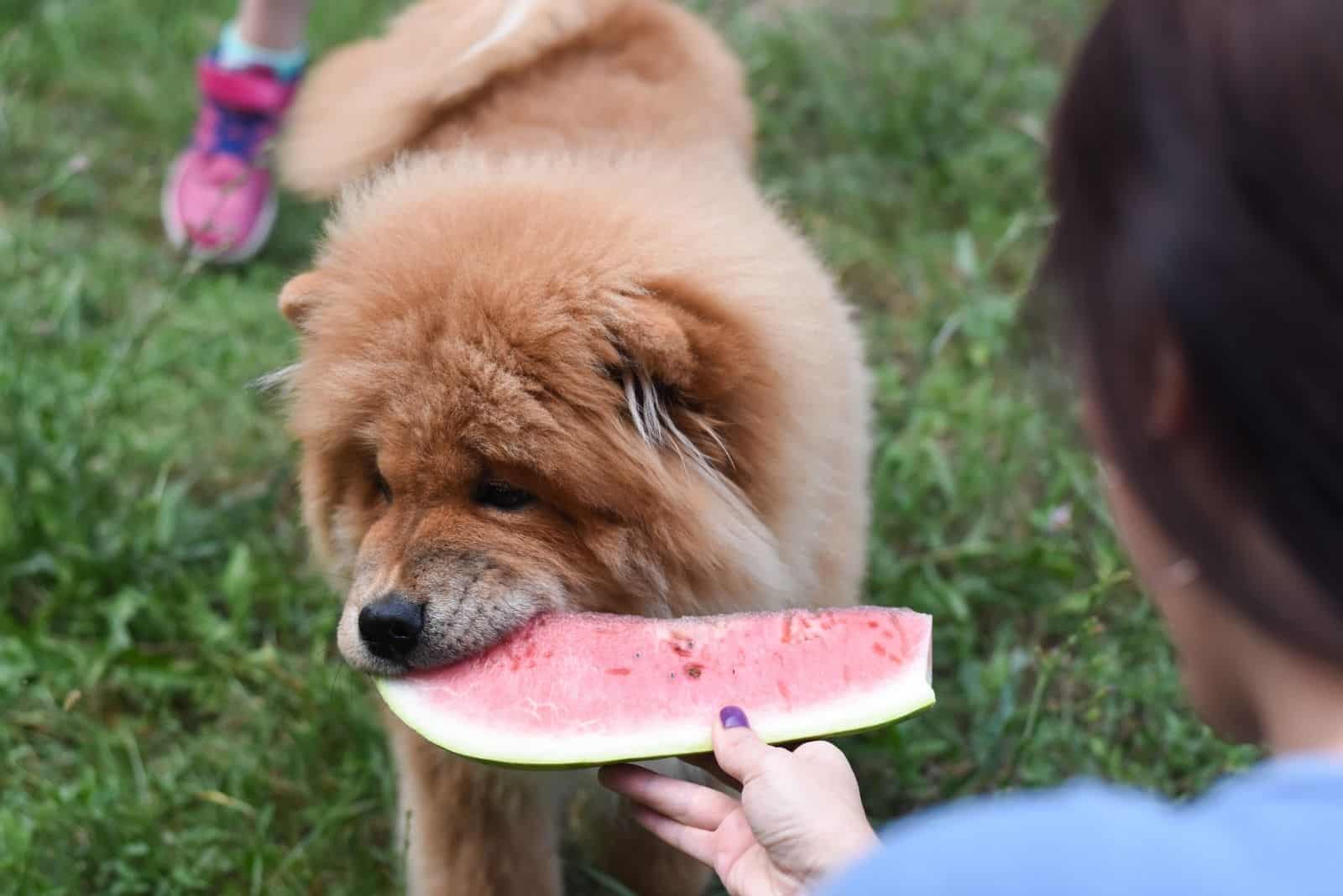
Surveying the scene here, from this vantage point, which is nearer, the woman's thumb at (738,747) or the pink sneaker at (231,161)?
the woman's thumb at (738,747)

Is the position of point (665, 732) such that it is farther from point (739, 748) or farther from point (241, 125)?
point (241, 125)

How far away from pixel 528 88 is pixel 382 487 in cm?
159

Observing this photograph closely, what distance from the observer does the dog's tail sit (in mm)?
3758

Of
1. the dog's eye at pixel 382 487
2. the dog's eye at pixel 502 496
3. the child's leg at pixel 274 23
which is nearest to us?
the dog's eye at pixel 502 496

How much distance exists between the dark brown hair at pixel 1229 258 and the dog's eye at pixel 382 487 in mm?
1748

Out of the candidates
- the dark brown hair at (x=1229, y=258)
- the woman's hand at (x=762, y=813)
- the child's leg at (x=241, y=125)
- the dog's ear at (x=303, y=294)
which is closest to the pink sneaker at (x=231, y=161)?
the child's leg at (x=241, y=125)

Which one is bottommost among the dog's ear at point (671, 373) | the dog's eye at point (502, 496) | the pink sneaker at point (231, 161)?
the pink sneaker at point (231, 161)

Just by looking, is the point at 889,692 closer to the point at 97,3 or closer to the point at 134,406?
the point at 134,406

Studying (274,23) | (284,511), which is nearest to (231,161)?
(274,23)

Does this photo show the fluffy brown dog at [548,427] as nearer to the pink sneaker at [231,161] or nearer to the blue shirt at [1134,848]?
the blue shirt at [1134,848]

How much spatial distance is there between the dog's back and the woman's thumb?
5.71ft

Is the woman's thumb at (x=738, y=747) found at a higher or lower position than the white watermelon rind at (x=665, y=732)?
higher

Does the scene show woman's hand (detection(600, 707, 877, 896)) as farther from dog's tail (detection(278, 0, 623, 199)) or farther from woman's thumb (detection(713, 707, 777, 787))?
dog's tail (detection(278, 0, 623, 199))

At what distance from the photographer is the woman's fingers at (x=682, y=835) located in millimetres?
2062
